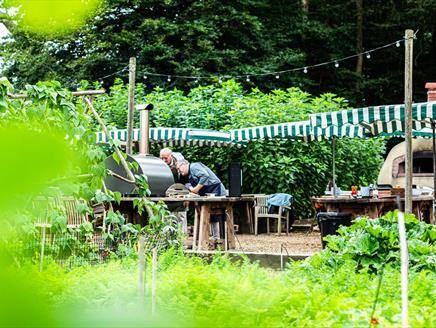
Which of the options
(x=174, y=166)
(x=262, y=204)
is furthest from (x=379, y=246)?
(x=262, y=204)

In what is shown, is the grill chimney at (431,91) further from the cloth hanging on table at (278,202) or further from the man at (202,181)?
the man at (202,181)

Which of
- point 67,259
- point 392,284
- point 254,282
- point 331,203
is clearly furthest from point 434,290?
point 331,203

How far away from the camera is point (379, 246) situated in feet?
17.8

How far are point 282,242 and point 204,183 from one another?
2.15 metres

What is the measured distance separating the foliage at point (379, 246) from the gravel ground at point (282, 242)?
12.7 ft

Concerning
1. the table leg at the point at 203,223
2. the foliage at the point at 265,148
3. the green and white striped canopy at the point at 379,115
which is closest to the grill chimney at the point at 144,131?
the table leg at the point at 203,223

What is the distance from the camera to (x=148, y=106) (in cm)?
1227

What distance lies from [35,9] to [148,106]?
11.9 m

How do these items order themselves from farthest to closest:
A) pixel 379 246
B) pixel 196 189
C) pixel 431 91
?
pixel 431 91 → pixel 196 189 → pixel 379 246

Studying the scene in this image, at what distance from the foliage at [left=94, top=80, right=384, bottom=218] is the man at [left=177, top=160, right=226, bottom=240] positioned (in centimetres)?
441

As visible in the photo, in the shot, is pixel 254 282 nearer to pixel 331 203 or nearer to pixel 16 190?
pixel 16 190

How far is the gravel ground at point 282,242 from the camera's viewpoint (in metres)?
10.4

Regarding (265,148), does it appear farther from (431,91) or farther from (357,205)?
(357,205)

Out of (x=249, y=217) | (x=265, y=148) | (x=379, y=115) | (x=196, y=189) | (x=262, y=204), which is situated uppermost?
(x=379, y=115)
